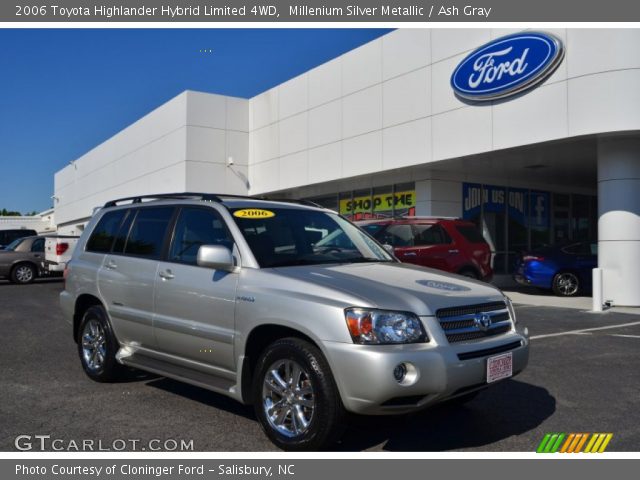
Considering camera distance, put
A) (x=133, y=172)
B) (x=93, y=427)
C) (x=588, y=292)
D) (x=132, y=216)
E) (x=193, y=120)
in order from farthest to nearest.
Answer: (x=133, y=172)
(x=193, y=120)
(x=588, y=292)
(x=132, y=216)
(x=93, y=427)

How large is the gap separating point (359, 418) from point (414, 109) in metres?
13.7

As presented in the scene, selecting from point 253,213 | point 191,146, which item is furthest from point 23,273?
point 253,213

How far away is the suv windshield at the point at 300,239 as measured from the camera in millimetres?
4703

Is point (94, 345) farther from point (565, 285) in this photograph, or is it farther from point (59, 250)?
point (59, 250)

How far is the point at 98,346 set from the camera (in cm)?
607

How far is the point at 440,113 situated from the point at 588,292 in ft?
19.9

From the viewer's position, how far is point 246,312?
4.32 m

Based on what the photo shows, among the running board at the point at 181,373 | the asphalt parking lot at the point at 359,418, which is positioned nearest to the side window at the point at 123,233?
the running board at the point at 181,373

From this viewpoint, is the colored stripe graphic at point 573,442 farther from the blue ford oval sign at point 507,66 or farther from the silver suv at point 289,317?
the blue ford oval sign at point 507,66

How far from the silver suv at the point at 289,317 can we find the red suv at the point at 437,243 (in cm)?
707

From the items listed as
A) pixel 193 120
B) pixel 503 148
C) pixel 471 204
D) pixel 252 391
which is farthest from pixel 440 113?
pixel 252 391

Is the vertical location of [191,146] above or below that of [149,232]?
above

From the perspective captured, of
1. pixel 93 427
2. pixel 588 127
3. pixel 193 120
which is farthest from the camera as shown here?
pixel 193 120
